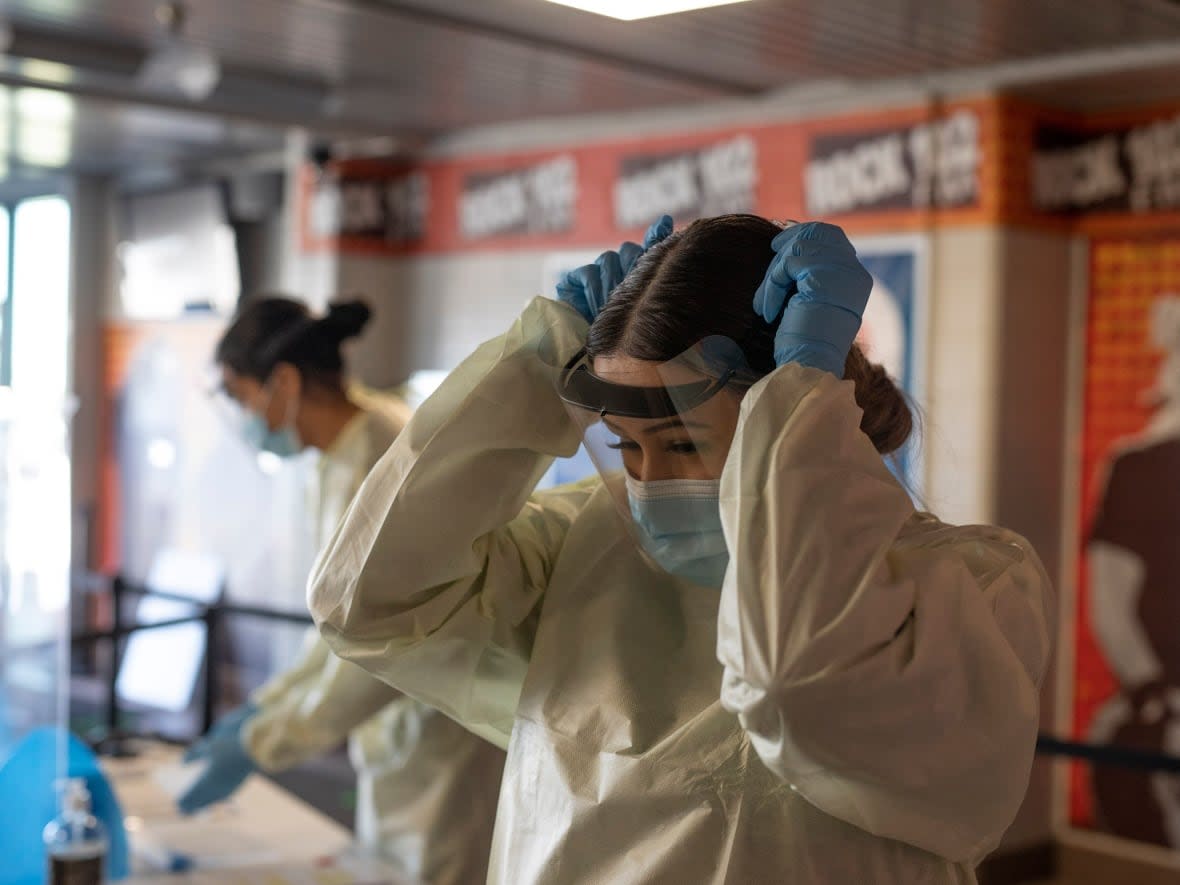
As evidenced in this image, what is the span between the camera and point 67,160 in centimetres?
805

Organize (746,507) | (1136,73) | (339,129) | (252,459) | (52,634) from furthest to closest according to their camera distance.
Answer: (252,459), (339,129), (1136,73), (52,634), (746,507)

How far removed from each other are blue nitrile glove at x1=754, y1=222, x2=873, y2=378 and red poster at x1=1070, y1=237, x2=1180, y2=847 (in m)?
3.77

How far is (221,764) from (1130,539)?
11.0ft

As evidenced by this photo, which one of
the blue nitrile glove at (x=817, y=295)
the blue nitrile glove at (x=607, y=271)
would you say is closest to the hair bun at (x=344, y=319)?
the blue nitrile glove at (x=607, y=271)

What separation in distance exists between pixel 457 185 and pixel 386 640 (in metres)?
5.32

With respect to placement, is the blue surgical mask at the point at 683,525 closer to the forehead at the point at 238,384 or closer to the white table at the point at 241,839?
the white table at the point at 241,839

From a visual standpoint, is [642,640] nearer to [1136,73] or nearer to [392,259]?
[1136,73]

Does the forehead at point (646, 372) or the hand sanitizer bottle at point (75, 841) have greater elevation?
the forehead at point (646, 372)

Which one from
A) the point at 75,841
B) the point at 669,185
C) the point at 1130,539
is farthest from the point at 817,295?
the point at 669,185

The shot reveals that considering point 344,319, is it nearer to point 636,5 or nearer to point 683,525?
point 636,5

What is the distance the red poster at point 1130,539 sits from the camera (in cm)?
464

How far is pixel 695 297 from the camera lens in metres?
1.30

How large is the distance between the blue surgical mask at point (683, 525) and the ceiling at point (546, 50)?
2.56m

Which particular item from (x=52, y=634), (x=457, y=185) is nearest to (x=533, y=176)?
(x=457, y=185)
